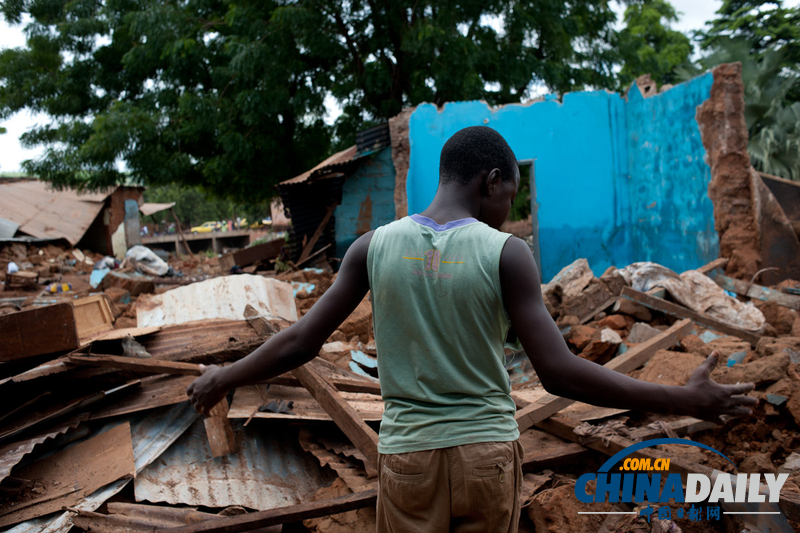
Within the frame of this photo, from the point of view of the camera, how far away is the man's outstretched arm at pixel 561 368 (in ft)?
4.19

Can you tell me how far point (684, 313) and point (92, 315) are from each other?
5.63m

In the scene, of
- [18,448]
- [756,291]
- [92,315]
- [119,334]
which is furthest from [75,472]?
[756,291]

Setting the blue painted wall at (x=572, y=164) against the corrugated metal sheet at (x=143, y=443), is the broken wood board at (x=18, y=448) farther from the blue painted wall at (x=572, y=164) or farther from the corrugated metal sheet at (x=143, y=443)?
the blue painted wall at (x=572, y=164)

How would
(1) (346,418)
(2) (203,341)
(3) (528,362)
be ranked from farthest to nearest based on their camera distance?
(3) (528,362)
(2) (203,341)
(1) (346,418)

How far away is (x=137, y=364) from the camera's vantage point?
137 inches

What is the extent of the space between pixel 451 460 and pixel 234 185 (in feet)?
45.8

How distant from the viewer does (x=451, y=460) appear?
1.31 meters

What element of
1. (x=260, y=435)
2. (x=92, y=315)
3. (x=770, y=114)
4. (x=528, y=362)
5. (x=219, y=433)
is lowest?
(x=528, y=362)

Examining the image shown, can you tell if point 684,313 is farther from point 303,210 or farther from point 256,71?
point 256,71

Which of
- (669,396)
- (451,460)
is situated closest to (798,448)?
(669,396)

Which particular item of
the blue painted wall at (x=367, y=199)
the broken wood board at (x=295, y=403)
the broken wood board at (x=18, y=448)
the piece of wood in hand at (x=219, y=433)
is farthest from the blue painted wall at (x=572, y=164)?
the broken wood board at (x=18, y=448)

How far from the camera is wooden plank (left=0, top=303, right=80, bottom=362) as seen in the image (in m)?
3.35

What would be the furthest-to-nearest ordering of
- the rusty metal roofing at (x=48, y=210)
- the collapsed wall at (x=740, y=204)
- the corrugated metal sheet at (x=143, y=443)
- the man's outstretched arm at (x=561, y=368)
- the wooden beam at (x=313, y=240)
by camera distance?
the rusty metal roofing at (x=48, y=210) → the wooden beam at (x=313, y=240) → the collapsed wall at (x=740, y=204) → the corrugated metal sheet at (x=143, y=443) → the man's outstretched arm at (x=561, y=368)

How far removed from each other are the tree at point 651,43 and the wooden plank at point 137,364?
525 inches
